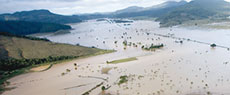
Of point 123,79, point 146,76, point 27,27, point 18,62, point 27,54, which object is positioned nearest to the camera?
point 123,79

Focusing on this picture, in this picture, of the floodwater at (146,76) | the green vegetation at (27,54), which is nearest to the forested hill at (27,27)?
the green vegetation at (27,54)

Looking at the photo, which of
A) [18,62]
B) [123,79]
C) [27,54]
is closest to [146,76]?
[123,79]

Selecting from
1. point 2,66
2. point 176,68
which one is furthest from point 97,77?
point 2,66

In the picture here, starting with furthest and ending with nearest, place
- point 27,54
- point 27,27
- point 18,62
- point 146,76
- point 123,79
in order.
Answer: point 27,27, point 27,54, point 18,62, point 146,76, point 123,79

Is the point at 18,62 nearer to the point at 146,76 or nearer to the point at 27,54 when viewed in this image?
the point at 27,54

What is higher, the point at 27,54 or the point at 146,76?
the point at 27,54

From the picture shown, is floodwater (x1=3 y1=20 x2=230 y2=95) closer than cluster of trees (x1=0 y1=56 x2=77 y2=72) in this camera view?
Yes

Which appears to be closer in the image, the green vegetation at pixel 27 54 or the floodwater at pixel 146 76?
the floodwater at pixel 146 76

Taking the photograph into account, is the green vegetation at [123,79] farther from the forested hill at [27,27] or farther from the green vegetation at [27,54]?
the forested hill at [27,27]

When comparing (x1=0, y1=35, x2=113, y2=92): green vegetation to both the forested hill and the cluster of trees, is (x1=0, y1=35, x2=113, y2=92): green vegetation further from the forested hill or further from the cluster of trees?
the forested hill

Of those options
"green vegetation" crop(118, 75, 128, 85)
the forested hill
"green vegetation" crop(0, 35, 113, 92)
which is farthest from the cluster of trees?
the forested hill

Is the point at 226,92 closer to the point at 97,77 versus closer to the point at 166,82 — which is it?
the point at 166,82
